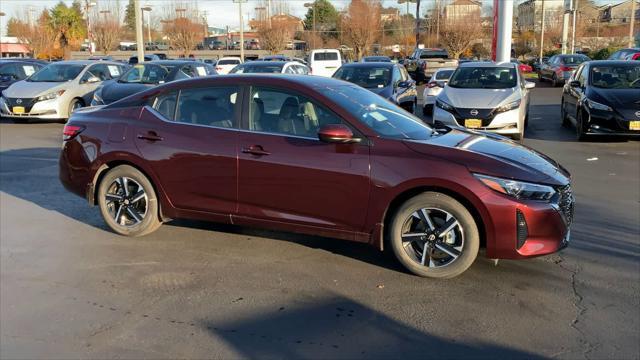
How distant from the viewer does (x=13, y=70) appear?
18719 millimetres

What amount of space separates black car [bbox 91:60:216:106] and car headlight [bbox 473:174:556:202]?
10857 millimetres

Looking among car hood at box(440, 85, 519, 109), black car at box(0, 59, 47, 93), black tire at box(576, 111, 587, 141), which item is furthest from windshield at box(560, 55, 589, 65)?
black car at box(0, 59, 47, 93)

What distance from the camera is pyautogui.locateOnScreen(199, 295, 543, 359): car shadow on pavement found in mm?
3562

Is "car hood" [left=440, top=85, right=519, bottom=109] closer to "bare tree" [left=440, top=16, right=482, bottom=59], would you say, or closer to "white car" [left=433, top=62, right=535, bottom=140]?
"white car" [left=433, top=62, right=535, bottom=140]

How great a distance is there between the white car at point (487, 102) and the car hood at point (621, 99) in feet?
4.64

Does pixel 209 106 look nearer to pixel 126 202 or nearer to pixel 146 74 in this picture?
pixel 126 202

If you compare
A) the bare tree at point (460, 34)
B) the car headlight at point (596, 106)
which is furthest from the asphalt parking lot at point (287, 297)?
the bare tree at point (460, 34)

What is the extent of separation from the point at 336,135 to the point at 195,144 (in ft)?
4.74

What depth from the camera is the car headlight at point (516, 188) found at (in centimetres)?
452

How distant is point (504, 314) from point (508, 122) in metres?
7.78

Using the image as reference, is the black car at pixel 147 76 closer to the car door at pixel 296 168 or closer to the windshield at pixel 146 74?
the windshield at pixel 146 74

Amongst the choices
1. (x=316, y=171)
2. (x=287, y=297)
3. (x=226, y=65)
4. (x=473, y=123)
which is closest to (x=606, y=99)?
(x=473, y=123)

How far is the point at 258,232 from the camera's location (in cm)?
602

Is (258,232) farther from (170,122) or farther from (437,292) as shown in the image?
(437,292)
